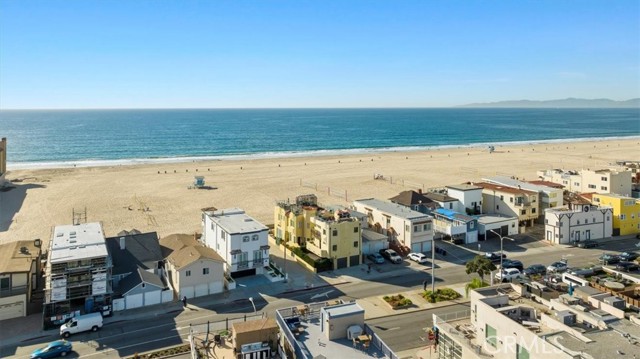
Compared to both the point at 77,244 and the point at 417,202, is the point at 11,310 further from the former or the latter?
the point at 417,202

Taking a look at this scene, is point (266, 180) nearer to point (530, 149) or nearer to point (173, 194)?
point (173, 194)

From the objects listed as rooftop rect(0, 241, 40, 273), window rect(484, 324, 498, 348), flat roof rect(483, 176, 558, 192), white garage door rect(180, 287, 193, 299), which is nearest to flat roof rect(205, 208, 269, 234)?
white garage door rect(180, 287, 193, 299)

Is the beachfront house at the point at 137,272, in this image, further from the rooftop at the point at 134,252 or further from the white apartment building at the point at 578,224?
the white apartment building at the point at 578,224

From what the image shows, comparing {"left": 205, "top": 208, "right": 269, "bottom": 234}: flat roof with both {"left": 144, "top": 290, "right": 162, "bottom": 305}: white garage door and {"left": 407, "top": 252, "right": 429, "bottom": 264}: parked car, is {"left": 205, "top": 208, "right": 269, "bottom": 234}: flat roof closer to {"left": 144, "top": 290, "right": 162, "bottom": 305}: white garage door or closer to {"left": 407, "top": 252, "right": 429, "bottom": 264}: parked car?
{"left": 144, "top": 290, "right": 162, "bottom": 305}: white garage door

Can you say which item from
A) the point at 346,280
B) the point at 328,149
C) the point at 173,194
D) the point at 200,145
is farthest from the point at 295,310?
the point at 200,145

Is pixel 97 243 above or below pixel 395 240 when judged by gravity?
above

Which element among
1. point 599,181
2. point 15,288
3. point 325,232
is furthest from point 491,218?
point 15,288
